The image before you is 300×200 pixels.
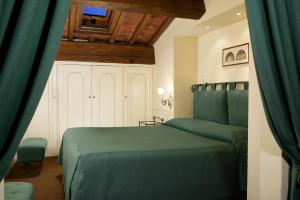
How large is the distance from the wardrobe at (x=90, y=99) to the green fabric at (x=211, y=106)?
158cm

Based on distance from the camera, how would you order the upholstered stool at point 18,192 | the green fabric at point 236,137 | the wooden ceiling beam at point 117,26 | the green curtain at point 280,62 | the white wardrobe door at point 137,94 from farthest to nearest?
1. the white wardrobe door at point 137,94
2. the wooden ceiling beam at point 117,26
3. the green fabric at point 236,137
4. the upholstered stool at point 18,192
5. the green curtain at point 280,62

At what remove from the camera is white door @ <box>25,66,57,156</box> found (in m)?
4.96

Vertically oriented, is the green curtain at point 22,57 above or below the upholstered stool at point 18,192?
above

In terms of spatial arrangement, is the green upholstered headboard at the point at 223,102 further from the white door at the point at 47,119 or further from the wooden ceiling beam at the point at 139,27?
the white door at the point at 47,119

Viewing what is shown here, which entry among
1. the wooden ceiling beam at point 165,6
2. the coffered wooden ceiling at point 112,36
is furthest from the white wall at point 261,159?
the coffered wooden ceiling at point 112,36

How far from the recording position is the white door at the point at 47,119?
4961 millimetres

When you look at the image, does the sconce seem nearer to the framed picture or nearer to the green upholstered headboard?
the green upholstered headboard

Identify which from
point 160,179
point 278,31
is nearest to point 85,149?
point 160,179

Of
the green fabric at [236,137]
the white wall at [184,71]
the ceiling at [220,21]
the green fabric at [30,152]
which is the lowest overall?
→ the green fabric at [30,152]

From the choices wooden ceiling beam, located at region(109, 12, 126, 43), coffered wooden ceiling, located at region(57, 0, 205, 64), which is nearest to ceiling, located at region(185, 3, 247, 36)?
coffered wooden ceiling, located at region(57, 0, 205, 64)

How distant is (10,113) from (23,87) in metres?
0.11

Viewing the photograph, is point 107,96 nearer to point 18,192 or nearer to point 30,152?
point 30,152

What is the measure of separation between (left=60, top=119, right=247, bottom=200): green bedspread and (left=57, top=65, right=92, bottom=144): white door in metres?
2.41

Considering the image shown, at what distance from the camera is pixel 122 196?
2.27 meters
